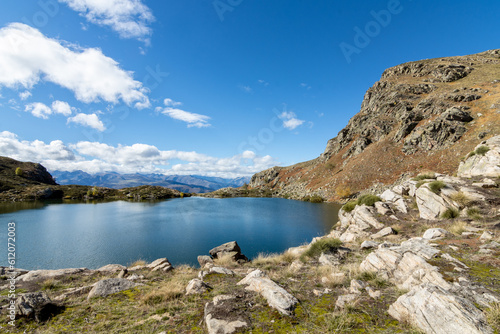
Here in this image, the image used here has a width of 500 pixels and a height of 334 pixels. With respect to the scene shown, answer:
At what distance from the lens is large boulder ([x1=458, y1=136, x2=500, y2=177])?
2065 cm

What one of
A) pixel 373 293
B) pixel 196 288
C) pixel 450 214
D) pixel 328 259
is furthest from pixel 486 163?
pixel 196 288

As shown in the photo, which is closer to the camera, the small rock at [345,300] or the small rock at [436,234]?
the small rock at [345,300]

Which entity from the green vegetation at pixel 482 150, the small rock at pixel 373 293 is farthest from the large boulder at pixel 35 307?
the green vegetation at pixel 482 150

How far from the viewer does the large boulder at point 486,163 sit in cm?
2065

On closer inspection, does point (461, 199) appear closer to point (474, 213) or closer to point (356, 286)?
point (474, 213)

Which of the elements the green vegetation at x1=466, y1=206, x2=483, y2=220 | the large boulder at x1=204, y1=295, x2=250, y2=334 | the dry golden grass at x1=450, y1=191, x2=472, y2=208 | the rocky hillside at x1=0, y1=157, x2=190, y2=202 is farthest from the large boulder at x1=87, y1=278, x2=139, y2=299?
the rocky hillside at x1=0, y1=157, x2=190, y2=202

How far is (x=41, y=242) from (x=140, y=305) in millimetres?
37471

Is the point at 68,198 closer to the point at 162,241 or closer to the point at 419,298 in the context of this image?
the point at 162,241

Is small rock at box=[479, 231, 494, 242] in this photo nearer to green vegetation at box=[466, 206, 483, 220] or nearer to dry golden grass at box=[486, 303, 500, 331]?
green vegetation at box=[466, 206, 483, 220]

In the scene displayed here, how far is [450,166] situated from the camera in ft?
171

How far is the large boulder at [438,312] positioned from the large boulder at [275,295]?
2996mm

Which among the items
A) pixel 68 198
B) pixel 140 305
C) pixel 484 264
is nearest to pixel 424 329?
pixel 484 264

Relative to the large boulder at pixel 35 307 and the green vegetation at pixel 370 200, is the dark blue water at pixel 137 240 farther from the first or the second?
the large boulder at pixel 35 307

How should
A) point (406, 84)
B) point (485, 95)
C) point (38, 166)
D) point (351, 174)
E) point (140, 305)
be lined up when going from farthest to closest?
point (38, 166), point (406, 84), point (351, 174), point (485, 95), point (140, 305)
